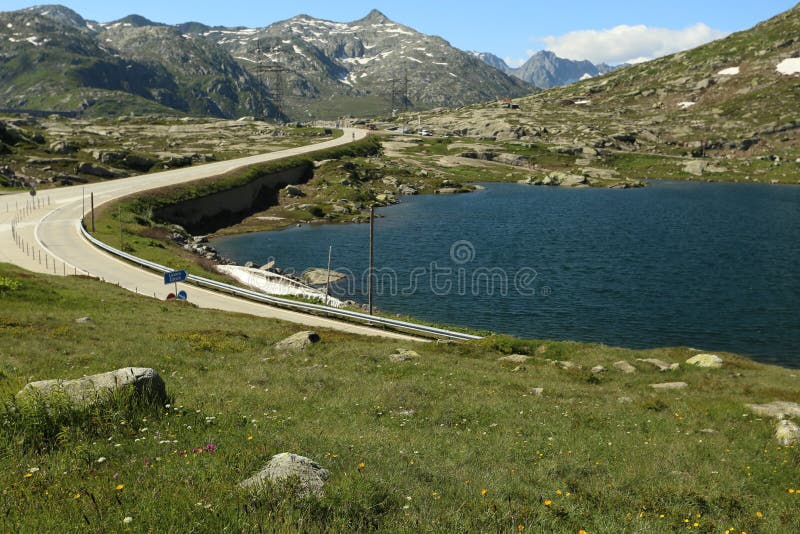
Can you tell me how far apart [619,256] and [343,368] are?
7244 cm

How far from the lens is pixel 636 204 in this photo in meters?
145

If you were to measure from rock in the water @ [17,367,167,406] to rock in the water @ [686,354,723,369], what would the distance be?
1400 inches

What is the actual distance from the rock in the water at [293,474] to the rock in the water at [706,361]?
113 feet

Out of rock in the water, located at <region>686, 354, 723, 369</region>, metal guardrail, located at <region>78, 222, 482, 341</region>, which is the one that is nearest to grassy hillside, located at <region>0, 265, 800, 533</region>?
rock in the water, located at <region>686, 354, 723, 369</region>

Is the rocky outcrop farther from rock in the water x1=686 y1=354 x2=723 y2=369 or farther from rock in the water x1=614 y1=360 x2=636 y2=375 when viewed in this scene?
rock in the water x1=686 y1=354 x2=723 y2=369

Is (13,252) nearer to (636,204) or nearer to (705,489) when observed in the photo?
(705,489)

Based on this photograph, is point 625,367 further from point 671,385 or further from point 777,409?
point 777,409

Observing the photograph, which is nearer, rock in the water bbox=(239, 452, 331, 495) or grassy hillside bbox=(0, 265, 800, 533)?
grassy hillside bbox=(0, 265, 800, 533)

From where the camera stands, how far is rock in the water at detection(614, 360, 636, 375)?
112ft

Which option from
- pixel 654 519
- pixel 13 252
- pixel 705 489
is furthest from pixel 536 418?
pixel 13 252

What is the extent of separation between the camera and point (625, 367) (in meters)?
34.7

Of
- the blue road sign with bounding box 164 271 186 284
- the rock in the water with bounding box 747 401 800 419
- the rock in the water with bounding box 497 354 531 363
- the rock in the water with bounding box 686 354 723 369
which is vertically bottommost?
the rock in the water with bounding box 497 354 531 363

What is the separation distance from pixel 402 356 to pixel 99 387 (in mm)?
20279

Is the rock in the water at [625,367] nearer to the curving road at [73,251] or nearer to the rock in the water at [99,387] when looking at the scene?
the curving road at [73,251]
